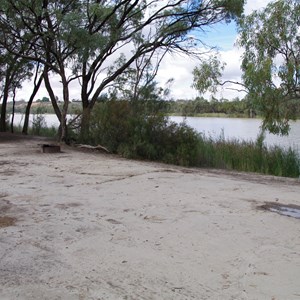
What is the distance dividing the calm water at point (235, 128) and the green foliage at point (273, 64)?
6.62 feet

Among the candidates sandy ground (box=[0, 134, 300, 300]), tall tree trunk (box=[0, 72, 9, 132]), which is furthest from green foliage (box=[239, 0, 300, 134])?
tall tree trunk (box=[0, 72, 9, 132])

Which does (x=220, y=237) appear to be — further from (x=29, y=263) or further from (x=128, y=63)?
(x=128, y=63)

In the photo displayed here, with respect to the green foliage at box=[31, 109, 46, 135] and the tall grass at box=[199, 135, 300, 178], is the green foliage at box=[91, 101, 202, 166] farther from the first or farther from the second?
the green foliage at box=[31, 109, 46, 135]

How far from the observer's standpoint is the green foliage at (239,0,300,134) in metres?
12.5

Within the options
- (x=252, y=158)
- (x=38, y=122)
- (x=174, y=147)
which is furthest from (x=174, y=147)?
(x=38, y=122)

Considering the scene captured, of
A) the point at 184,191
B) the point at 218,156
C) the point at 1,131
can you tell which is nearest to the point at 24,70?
the point at 1,131

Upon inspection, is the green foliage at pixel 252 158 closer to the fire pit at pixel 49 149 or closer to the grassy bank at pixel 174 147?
the grassy bank at pixel 174 147

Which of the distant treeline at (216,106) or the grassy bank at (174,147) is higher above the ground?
the distant treeline at (216,106)

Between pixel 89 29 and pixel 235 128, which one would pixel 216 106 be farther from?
pixel 235 128

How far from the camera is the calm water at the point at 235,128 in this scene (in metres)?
17.7

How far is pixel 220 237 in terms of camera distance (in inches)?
204

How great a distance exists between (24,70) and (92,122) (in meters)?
9.68

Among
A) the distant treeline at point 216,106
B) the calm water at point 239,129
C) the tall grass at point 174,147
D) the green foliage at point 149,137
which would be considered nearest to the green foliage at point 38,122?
the calm water at point 239,129

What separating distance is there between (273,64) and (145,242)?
30.6 feet
